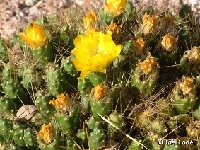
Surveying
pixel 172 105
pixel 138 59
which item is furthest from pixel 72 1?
pixel 172 105

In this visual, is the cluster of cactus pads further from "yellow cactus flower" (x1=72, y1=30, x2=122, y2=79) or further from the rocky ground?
the rocky ground

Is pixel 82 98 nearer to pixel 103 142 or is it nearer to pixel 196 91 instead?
pixel 103 142

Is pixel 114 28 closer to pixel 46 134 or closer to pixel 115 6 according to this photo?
pixel 115 6

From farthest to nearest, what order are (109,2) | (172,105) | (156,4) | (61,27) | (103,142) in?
1. (156,4)
2. (61,27)
3. (109,2)
4. (172,105)
5. (103,142)

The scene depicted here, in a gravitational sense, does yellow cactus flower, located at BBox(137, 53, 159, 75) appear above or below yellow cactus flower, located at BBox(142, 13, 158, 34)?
below

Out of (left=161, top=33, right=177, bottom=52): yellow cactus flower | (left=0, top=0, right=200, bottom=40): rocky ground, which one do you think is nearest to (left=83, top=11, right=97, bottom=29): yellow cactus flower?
(left=161, top=33, right=177, bottom=52): yellow cactus flower

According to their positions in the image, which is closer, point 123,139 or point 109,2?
point 123,139
